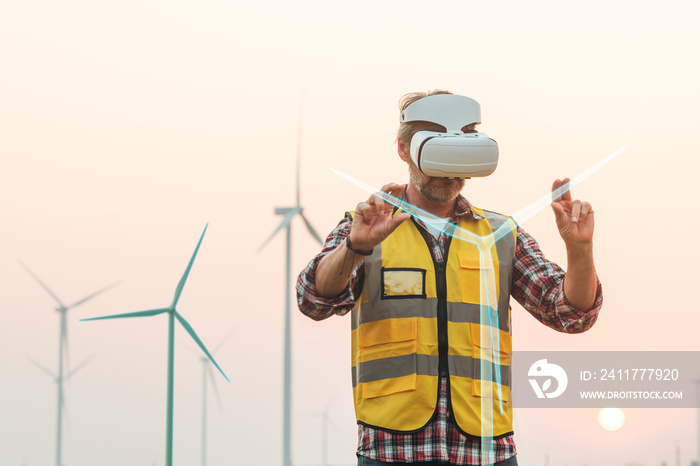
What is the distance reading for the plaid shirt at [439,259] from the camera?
189 inches

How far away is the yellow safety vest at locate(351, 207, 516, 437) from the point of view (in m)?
4.86

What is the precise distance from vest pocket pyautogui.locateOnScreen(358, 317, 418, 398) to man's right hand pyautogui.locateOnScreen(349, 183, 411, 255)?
0.47 metres

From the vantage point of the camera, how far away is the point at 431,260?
5.07m

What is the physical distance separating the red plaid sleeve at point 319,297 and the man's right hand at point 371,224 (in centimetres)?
26

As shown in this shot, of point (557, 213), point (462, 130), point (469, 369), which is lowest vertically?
point (469, 369)

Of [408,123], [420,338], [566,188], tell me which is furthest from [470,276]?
[408,123]

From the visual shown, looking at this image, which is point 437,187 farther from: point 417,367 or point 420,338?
point 417,367

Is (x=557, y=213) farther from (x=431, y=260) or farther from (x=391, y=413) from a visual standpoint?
(x=391, y=413)

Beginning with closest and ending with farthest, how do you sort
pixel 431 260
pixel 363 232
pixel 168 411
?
1. pixel 363 232
2. pixel 431 260
3. pixel 168 411

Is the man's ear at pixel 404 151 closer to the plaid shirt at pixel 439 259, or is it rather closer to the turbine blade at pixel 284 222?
the plaid shirt at pixel 439 259

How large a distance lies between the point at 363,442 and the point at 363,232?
1.09 meters

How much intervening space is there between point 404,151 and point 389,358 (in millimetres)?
1266

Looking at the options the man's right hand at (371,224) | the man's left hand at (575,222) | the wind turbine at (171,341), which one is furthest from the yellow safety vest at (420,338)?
the wind turbine at (171,341)

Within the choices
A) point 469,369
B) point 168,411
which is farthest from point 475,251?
point 168,411
